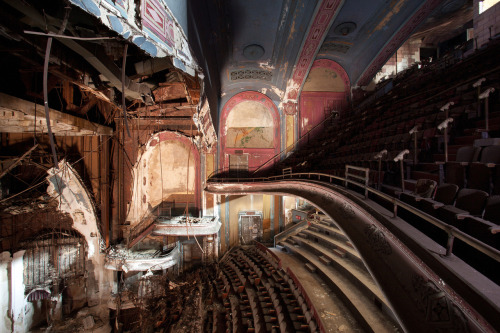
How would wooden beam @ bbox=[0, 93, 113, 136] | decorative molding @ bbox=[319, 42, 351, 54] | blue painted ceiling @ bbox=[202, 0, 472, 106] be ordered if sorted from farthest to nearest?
decorative molding @ bbox=[319, 42, 351, 54], blue painted ceiling @ bbox=[202, 0, 472, 106], wooden beam @ bbox=[0, 93, 113, 136]

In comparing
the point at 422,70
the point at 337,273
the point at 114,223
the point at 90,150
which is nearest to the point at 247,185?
the point at 337,273

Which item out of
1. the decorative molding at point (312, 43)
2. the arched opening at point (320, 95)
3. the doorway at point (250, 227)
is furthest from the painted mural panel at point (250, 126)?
the doorway at point (250, 227)

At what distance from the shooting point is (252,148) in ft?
24.6

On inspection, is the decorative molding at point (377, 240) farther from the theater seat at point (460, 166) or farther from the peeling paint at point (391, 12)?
the peeling paint at point (391, 12)

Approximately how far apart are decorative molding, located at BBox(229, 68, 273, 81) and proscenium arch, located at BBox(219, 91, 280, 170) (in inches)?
21.5

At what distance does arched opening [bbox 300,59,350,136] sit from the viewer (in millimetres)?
7566

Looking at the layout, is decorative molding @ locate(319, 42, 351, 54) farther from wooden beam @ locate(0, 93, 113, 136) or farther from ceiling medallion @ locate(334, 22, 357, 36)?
wooden beam @ locate(0, 93, 113, 136)

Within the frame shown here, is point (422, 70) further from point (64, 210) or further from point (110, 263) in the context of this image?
point (64, 210)

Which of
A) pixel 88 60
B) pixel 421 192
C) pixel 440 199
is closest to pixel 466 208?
pixel 440 199

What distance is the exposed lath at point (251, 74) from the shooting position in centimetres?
688

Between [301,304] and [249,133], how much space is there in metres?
5.61

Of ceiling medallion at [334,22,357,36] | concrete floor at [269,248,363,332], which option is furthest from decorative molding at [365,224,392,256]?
ceiling medallion at [334,22,357,36]

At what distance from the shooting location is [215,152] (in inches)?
287

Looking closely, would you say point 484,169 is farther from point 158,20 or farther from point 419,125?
point 158,20
